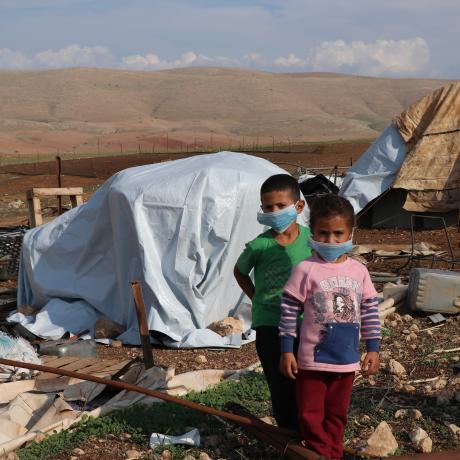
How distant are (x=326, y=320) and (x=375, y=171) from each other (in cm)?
1021

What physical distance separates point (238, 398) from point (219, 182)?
277 cm

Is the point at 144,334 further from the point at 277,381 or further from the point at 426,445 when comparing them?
the point at 426,445

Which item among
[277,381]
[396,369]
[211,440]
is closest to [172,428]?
[211,440]

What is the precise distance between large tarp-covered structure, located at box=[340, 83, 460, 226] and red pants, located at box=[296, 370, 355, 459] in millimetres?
9714

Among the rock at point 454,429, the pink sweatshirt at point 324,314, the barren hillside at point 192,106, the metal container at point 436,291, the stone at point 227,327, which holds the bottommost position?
the barren hillside at point 192,106

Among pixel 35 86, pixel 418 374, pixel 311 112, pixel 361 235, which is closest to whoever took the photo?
pixel 418 374

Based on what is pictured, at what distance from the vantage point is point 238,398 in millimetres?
4672

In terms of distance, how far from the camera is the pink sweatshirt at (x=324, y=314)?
323cm

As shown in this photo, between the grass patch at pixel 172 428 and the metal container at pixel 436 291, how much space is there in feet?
8.60

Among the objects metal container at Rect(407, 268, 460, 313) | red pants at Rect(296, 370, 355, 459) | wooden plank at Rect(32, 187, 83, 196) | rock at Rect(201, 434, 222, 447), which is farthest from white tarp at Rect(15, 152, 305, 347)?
red pants at Rect(296, 370, 355, 459)

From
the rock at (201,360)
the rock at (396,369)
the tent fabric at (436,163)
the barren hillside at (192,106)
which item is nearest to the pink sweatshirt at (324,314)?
the rock at (396,369)

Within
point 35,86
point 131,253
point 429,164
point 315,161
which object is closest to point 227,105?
point 35,86

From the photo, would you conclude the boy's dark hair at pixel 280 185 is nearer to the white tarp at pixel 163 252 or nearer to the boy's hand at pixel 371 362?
the boy's hand at pixel 371 362

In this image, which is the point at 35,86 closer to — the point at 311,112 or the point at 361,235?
the point at 311,112
